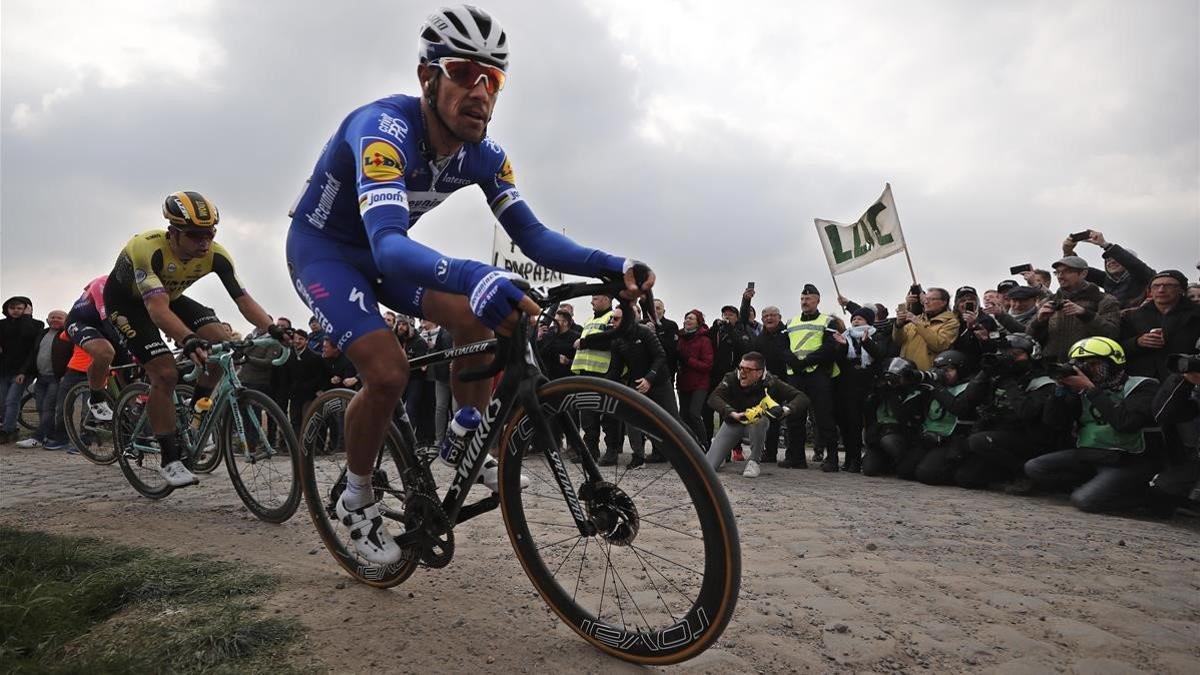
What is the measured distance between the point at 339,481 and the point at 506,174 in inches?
74.3

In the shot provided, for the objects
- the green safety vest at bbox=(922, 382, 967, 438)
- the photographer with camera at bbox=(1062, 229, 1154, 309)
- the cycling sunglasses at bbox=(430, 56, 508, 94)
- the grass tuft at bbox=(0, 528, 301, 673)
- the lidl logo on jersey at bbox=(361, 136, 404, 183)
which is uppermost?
the photographer with camera at bbox=(1062, 229, 1154, 309)

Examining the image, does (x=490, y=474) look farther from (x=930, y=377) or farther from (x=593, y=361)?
(x=930, y=377)

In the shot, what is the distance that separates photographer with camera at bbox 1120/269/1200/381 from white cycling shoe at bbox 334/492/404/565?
7.36m

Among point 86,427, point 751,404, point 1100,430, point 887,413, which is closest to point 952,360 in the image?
point 887,413

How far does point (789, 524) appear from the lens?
561 centimetres

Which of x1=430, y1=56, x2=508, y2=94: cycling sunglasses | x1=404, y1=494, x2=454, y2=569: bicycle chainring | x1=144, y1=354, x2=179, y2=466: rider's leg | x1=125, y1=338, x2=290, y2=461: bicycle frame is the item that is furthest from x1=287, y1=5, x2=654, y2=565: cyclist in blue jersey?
x1=144, y1=354, x2=179, y2=466: rider's leg

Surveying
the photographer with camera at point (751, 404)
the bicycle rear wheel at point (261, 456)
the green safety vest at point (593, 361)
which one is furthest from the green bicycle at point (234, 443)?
the photographer with camera at point (751, 404)

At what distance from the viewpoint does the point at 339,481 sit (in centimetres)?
400

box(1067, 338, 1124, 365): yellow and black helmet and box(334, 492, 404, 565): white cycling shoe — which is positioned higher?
box(1067, 338, 1124, 365): yellow and black helmet

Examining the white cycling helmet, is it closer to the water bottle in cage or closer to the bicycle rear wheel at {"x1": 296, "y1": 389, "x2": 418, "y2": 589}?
the water bottle in cage

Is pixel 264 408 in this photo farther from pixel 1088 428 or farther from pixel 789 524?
pixel 1088 428

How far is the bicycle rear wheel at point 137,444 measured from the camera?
7117mm

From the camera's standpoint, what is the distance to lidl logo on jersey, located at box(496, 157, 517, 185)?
393cm

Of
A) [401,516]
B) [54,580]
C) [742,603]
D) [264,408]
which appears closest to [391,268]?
[401,516]
